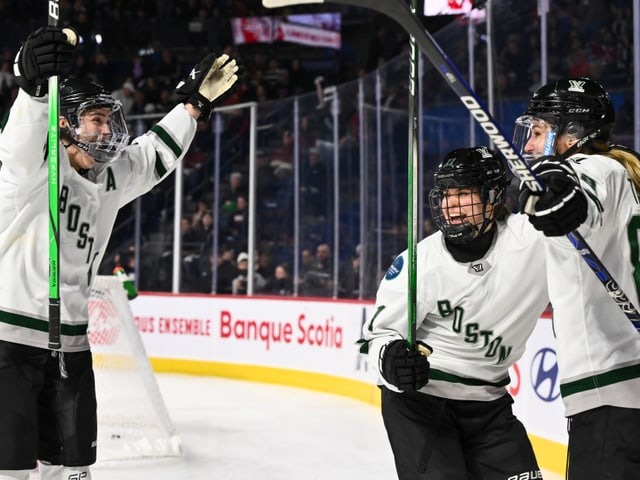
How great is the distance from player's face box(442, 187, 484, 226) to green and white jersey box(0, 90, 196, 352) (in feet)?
2.97

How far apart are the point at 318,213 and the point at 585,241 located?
6044 mm

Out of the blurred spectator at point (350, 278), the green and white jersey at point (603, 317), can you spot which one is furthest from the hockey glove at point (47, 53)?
the blurred spectator at point (350, 278)

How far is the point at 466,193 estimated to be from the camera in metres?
2.27

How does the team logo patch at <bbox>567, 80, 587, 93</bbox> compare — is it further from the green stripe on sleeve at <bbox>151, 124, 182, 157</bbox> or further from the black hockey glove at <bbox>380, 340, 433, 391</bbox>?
the green stripe on sleeve at <bbox>151, 124, 182, 157</bbox>

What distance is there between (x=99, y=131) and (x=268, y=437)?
3253mm

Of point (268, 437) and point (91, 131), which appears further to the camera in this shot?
point (268, 437)

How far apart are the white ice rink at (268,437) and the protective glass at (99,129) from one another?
2.20m

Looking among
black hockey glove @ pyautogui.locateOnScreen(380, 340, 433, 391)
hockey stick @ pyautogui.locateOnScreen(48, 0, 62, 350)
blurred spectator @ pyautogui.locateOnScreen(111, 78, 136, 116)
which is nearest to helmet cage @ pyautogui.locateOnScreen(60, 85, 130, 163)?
hockey stick @ pyautogui.locateOnScreen(48, 0, 62, 350)

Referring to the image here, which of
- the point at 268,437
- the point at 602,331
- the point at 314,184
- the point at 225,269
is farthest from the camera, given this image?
the point at 225,269

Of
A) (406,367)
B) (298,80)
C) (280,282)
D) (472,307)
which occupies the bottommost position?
(280,282)

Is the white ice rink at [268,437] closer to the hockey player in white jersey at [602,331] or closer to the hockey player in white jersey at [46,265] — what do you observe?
the hockey player in white jersey at [46,265]

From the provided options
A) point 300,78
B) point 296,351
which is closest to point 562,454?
point 296,351

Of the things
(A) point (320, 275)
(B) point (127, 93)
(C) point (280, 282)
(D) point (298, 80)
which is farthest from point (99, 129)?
(D) point (298, 80)

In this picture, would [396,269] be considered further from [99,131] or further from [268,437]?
[268,437]
